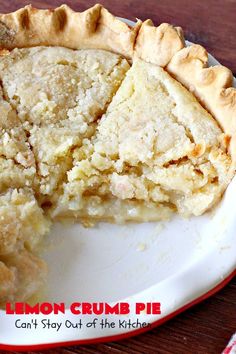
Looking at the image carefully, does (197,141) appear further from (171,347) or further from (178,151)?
(171,347)

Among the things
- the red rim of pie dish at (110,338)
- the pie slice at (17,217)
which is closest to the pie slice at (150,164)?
the pie slice at (17,217)

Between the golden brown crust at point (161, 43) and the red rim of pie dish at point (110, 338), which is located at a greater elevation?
the golden brown crust at point (161, 43)

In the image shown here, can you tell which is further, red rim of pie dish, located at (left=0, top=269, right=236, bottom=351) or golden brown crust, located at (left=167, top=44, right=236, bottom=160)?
golden brown crust, located at (left=167, top=44, right=236, bottom=160)

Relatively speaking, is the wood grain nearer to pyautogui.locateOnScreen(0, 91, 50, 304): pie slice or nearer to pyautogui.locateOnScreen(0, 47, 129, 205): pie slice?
pyautogui.locateOnScreen(0, 47, 129, 205): pie slice

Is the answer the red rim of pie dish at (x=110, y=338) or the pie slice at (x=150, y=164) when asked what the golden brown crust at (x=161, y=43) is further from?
Answer: the red rim of pie dish at (x=110, y=338)

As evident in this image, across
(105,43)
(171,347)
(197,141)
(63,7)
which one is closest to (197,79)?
(197,141)

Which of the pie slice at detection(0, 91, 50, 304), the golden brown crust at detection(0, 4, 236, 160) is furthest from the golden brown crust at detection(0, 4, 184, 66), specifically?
the pie slice at detection(0, 91, 50, 304)

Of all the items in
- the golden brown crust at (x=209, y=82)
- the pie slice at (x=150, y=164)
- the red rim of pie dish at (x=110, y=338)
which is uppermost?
the golden brown crust at (x=209, y=82)

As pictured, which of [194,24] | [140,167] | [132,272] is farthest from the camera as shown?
[194,24]
